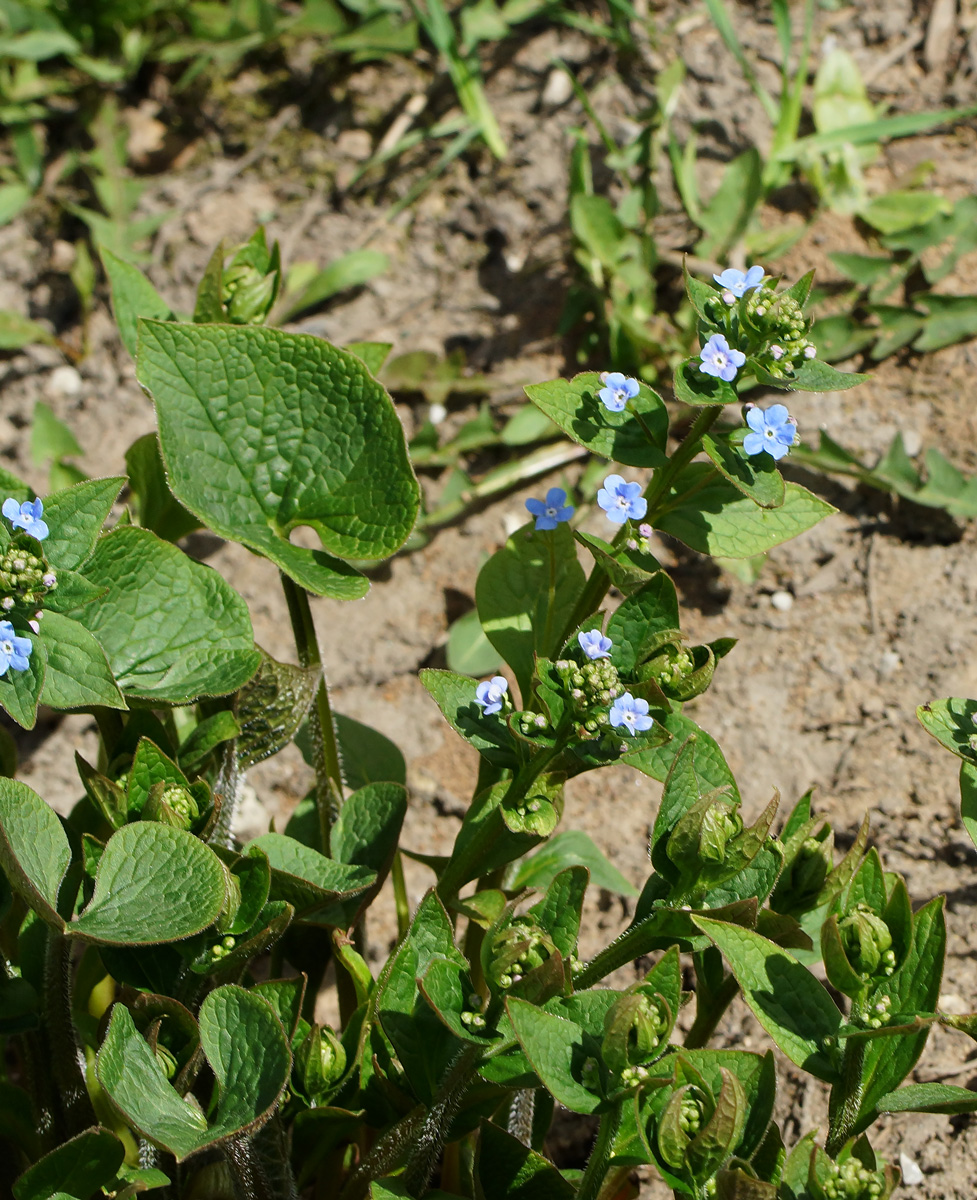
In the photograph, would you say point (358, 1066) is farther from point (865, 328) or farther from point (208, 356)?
point (865, 328)

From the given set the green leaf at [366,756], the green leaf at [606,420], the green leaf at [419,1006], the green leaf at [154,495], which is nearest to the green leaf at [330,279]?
A: the green leaf at [154,495]

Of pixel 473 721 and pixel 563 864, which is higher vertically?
pixel 473 721

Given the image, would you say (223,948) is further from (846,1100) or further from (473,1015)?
(846,1100)

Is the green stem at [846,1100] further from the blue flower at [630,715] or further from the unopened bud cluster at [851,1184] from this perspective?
the blue flower at [630,715]

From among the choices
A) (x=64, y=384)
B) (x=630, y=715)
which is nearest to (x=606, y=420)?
(x=630, y=715)

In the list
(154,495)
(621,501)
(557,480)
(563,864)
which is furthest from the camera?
(557,480)

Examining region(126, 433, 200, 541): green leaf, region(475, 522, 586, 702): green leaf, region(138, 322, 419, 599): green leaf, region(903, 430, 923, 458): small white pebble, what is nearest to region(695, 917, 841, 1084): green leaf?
region(475, 522, 586, 702): green leaf

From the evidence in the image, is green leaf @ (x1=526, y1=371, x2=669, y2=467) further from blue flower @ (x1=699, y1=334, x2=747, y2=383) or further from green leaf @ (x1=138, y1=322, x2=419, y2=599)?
green leaf @ (x1=138, y1=322, x2=419, y2=599)

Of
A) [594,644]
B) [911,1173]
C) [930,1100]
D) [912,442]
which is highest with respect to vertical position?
[594,644]
